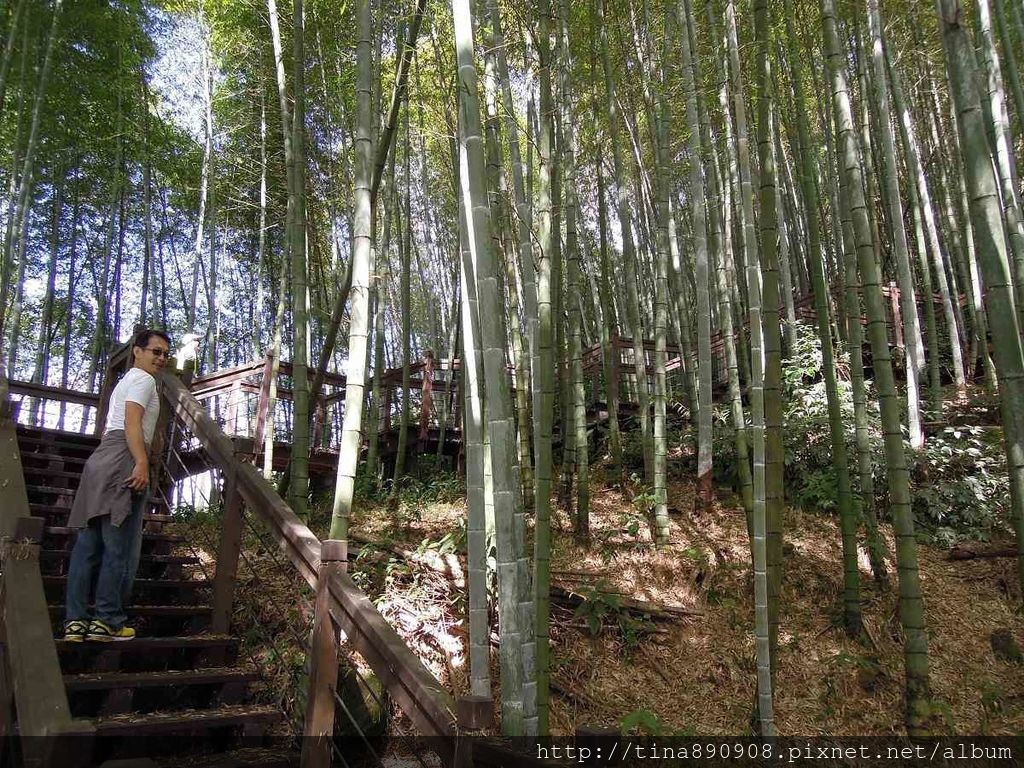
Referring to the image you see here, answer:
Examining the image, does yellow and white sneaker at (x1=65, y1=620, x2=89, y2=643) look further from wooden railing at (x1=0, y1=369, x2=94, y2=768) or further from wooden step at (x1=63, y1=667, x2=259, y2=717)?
wooden railing at (x1=0, y1=369, x2=94, y2=768)

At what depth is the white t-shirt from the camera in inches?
95.7

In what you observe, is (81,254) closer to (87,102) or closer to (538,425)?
(87,102)

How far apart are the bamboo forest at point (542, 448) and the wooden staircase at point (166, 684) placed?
0.04 ft

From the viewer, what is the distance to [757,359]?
2572 millimetres

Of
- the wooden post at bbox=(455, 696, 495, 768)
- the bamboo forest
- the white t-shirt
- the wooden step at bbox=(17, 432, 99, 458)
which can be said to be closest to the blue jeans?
the bamboo forest

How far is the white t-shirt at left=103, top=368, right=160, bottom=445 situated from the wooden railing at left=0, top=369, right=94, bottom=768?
1.18ft

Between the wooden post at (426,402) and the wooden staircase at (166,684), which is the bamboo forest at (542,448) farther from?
the wooden post at (426,402)

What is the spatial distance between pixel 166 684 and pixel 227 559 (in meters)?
0.55

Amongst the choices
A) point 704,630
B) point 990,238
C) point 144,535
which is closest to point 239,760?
point 144,535

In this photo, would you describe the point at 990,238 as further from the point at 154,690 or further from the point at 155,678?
the point at 154,690

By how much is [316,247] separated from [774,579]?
23.2 feet

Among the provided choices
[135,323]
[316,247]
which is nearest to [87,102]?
[316,247]

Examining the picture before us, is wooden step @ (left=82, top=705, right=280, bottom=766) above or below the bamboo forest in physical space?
below

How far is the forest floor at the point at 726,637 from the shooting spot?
3002 millimetres
